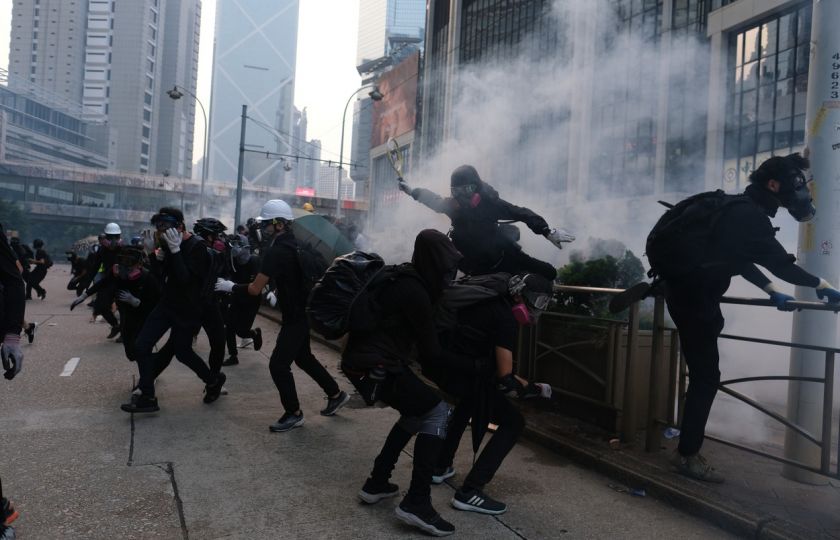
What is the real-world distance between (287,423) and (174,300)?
1.40m

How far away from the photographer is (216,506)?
303cm

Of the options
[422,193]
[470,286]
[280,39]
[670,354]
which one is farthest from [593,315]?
[280,39]

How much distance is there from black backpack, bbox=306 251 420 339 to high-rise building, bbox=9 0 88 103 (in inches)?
4514

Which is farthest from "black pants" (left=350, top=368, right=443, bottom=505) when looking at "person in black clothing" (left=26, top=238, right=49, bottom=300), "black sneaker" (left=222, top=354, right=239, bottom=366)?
"person in black clothing" (left=26, top=238, right=49, bottom=300)

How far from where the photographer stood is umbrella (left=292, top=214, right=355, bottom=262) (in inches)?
411

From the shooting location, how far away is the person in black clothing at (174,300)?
4.74 m

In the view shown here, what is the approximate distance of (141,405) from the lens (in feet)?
15.5

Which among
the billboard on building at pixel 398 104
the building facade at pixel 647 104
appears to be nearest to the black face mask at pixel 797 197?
the building facade at pixel 647 104

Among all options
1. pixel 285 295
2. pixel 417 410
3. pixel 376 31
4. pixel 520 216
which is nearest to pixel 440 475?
pixel 417 410

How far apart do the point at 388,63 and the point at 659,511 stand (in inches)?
3045

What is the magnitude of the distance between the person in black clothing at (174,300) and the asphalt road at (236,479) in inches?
12.5

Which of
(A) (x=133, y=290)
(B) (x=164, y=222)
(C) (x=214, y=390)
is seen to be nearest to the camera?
(B) (x=164, y=222)

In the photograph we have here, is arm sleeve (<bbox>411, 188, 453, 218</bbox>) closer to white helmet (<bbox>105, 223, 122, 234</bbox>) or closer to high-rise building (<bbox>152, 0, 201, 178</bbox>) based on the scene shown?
white helmet (<bbox>105, 223, 122, 234</bbox>)

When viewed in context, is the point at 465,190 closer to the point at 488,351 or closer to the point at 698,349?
the point at 488,351
